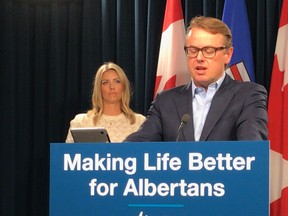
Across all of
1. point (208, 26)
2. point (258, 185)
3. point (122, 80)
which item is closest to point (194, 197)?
point (258, 185)

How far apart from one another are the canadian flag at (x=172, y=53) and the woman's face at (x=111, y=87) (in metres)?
0.39

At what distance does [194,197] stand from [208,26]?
91 cm

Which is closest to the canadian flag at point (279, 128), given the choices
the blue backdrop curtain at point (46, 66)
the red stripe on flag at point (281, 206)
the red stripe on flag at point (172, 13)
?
the red stripe on flag at point (281, 206)

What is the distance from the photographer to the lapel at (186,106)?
2297mm

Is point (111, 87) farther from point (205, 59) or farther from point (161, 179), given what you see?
point (161, 179)

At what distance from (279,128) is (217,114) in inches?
69.1

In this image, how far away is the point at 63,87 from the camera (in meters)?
4.99

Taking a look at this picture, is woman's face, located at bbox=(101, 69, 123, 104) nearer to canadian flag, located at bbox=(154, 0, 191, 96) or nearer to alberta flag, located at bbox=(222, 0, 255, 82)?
canadian flag, located at bbox=(154, 0, 191, 96)

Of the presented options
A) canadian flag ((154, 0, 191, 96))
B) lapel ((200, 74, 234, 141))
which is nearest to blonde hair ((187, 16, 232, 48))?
lapel ((200, 74, 234, 141))

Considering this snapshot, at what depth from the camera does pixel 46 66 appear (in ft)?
16.6

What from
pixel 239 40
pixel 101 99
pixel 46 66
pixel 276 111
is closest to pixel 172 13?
pixel 239 40

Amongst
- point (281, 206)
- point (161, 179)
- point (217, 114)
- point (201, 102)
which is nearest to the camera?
point (161, 179)

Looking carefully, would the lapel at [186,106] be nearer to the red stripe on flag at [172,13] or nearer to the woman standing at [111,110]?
the woman standing at [111,110]

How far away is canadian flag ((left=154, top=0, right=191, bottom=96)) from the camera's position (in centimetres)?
433
